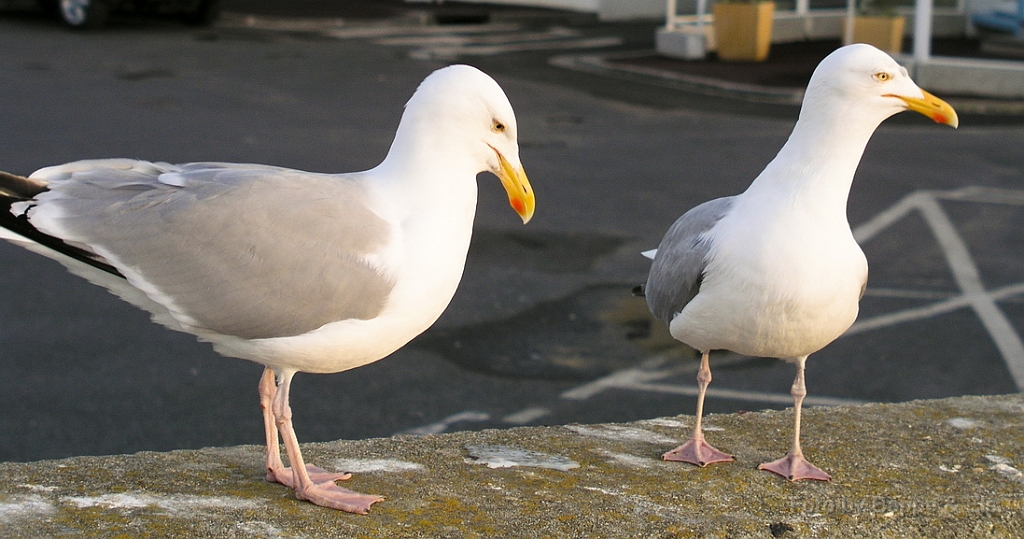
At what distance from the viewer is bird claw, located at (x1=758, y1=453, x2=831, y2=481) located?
3445 millimetres

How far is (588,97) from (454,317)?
9528 millimetres

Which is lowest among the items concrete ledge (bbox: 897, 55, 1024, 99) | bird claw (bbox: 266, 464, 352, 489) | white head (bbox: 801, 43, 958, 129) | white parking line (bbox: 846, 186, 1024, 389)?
white parking line (bbox: 846, 186, 1024, 389)

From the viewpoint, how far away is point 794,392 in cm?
362

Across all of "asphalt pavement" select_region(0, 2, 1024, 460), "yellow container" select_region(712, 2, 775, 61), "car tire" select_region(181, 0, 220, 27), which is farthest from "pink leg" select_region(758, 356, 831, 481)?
"car tire" select_region(181, 0, 220, 27)

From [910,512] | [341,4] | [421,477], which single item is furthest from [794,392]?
[341,4]

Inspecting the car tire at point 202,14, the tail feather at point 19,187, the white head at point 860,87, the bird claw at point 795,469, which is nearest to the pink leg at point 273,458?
the tail feather at point 19,187

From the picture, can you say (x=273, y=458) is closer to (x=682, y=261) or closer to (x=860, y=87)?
(x=682, y=261)

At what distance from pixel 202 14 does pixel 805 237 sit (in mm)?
21947

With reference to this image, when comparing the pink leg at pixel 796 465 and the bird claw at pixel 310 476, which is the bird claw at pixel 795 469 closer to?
the pink leg at pixel 796 465

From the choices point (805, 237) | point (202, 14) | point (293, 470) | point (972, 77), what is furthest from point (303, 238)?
point (202, 14)

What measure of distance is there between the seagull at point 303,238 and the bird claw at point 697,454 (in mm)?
1009

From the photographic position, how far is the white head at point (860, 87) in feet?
11.0

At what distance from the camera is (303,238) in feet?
9.93

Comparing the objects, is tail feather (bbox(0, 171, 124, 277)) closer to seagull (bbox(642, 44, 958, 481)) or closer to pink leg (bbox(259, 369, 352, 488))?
Result: pink leg (bbox(259, 369, 352, 488))
